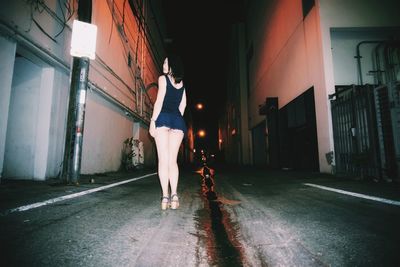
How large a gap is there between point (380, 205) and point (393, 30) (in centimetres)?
841

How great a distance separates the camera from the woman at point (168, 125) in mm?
2590

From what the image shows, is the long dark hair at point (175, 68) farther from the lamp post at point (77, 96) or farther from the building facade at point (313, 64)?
→ the building facade at point (313, 64)

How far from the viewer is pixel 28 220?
192 centimetres

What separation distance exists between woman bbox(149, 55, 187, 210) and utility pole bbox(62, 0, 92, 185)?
2649 millimetres

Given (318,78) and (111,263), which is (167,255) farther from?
(318,78)

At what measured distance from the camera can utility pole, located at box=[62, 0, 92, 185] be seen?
4.46 meters

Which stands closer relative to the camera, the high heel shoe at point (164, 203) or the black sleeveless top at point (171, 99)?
Result: the high heel shoe at point (164, 203)

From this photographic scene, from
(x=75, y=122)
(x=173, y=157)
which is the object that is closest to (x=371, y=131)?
(x=173, y=157)

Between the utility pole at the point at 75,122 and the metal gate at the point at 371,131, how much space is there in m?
6.37

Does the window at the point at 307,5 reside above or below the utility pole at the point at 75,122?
above

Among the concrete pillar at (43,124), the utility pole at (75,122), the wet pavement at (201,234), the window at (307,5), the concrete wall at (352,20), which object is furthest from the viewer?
the window at (307,5)

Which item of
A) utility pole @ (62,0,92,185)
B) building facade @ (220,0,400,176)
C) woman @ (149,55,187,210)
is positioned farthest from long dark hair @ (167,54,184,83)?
building facade @ (220,0,400,176)

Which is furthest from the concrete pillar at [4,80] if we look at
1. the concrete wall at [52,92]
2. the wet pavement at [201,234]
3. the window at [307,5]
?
the window at [307,5]

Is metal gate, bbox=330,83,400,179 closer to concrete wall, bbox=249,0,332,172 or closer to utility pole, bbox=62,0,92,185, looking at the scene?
concrete wall, bbox=249,0,332,172
